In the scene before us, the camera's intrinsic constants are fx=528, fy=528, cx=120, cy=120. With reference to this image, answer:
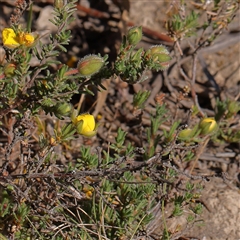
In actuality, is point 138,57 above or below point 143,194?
above

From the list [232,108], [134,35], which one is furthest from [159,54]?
[232,108]

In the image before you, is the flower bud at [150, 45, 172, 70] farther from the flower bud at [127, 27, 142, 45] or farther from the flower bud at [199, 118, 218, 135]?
the flower bud at [199, 118, 218, 135]

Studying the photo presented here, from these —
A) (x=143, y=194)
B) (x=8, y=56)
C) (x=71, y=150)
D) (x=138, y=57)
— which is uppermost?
(x=138, y=57)

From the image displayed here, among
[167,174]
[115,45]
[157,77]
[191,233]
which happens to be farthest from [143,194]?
[115,45]

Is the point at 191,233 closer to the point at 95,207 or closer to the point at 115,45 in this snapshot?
the point at 95,207

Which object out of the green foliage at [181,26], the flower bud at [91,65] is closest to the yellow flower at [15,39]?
the flower bud at [91,65]

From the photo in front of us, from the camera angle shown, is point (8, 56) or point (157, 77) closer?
point (8, 56)
